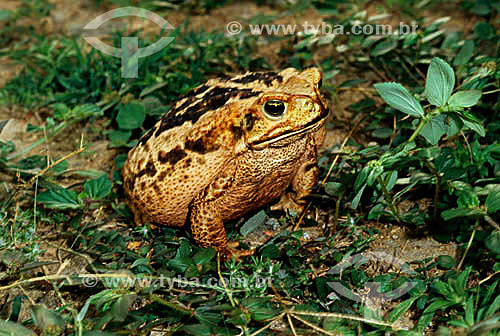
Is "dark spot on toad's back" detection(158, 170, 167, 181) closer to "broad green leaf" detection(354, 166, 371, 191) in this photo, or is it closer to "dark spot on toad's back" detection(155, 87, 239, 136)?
"dark spot on toad's back" detection(155, 87, 239, 136)

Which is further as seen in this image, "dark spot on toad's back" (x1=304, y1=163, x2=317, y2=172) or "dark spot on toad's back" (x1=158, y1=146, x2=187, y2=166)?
"dark spot on toad's back" (x1=304, y1=163, x2=317, y2=172)

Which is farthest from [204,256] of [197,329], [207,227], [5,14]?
[5,14]

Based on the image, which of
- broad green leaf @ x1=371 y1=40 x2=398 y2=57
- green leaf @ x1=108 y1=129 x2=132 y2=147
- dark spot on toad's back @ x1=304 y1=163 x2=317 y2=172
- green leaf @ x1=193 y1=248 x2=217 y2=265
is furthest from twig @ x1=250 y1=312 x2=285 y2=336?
broad green leaf @ x1=371 y1=40 x2=398 y2=57

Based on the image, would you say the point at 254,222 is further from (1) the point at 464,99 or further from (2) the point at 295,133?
(1) the point at 464,99

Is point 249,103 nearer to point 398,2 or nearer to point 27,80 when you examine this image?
Result: point 27,80

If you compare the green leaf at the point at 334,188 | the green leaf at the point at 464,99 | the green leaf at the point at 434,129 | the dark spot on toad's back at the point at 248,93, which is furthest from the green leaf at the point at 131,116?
the green leaf at the point at 464,99

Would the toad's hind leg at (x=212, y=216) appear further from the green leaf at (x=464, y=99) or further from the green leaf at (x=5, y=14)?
the green leaf at (x=5, y=14)

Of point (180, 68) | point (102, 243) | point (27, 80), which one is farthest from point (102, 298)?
point (27, 80)
